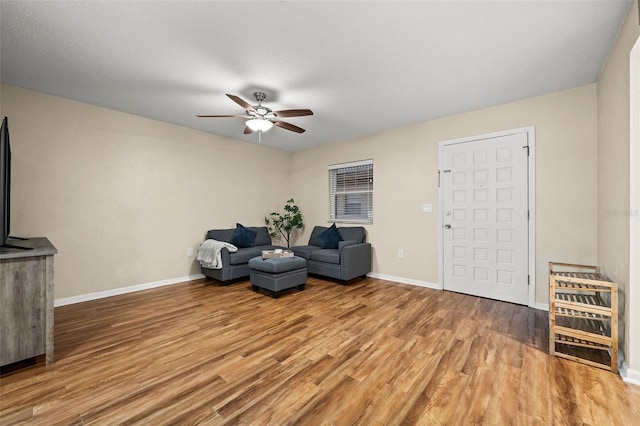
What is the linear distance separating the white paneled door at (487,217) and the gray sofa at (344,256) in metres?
1.26

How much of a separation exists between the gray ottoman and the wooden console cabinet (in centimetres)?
205

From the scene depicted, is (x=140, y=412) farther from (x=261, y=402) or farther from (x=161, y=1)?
(x=161, y=1)

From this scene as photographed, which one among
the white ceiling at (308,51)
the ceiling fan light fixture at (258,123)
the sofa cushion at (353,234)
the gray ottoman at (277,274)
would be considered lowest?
the gray ottoman at (277,274)

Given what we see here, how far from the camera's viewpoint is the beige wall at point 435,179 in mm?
2936

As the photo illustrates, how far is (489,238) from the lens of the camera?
11.6 feet

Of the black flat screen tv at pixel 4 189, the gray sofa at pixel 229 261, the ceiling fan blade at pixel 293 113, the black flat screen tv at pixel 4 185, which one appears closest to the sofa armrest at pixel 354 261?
the gray sofa at pixel 229 261

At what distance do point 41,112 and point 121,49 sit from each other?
184cm

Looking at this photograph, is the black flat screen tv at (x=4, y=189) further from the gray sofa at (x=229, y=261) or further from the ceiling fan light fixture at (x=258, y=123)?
the gray sofa at (x=229, y=261)

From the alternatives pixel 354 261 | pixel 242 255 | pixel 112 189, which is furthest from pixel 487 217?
pixel 112 189

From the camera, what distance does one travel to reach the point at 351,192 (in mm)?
5184

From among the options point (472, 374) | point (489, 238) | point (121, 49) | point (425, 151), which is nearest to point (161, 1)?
point (121, 49)

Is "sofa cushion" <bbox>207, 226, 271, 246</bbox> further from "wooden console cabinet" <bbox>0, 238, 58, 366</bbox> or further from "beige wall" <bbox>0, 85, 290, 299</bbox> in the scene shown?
"wooden console cabinet" <bbox>0, 238, 58, 366</bbox>

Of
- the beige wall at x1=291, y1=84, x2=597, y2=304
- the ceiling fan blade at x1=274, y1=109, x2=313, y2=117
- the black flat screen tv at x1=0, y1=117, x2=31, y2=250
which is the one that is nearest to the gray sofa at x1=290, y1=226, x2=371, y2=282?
the beige wall at x1=291, y1=84, x2=597, y2=304

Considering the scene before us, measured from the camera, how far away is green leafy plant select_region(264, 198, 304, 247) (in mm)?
5738
